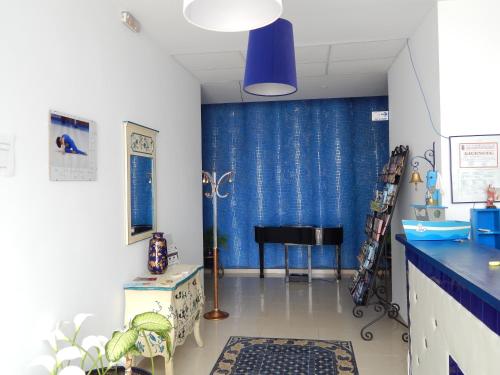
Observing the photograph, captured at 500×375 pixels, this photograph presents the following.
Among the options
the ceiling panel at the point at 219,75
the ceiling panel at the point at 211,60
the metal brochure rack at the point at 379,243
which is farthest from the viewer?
the ceiling panel at the point at 219,75

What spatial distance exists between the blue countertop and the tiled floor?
4.80ft

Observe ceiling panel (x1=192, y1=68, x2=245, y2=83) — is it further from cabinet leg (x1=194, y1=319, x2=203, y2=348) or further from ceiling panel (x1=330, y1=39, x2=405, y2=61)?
cabinet leg (x1=194, y1=319, x2=203, y2=348)

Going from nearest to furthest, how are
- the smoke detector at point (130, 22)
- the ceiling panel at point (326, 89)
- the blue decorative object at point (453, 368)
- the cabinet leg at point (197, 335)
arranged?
the blue decorative object at point (453, 368) < the smoke detector at point (130, 22) < the cabinet leg at point (197, 335) < the ceiling panel at point (326, 89)

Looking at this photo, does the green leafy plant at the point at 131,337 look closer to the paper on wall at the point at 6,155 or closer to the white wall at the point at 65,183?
the white wall at the point at 65,183

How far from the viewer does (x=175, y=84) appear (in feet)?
15.0

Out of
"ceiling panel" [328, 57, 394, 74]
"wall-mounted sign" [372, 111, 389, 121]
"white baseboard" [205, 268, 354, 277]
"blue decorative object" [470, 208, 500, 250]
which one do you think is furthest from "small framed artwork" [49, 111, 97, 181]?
"white baseboard" [205, 268, 354, 277]

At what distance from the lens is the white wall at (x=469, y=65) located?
3.16 m

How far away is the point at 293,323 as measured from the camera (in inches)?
177

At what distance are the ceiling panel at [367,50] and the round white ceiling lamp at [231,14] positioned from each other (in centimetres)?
282

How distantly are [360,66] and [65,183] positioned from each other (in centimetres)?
378

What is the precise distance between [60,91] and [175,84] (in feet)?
7.11

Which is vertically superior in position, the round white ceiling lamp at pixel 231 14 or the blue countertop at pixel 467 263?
the round white ceiling lamp at pixel 231 14

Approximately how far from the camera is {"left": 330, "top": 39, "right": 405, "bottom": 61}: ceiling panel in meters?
4.14

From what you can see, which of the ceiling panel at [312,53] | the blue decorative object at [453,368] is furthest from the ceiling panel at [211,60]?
the blue decorative object at [453,368]
